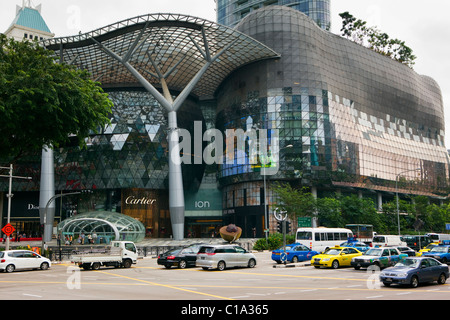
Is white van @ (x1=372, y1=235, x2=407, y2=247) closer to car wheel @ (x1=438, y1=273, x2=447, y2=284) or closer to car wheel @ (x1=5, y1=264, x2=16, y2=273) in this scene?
car wheel @ (x1=438, y1=273, x2=447, y2=284)

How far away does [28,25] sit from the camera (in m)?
147

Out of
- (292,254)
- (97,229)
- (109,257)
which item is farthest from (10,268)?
(97,229)

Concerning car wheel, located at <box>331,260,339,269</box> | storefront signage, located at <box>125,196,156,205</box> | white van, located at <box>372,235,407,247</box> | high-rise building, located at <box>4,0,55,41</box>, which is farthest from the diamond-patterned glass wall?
high-rise building, located at <box>4,0,55,41</box>

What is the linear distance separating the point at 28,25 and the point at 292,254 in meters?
142

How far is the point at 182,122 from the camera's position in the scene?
8200 cm

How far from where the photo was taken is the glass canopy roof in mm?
60906

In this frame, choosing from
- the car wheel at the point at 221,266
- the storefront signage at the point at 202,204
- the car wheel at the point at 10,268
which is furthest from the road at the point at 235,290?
the storefront signage at the point at 202,204

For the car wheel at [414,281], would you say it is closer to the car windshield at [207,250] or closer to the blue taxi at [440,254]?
the car windshield at [207,250]

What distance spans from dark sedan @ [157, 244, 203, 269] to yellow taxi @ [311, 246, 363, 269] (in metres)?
8.56

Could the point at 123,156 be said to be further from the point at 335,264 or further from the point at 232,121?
the point at 335,264

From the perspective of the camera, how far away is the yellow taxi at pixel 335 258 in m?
29.2

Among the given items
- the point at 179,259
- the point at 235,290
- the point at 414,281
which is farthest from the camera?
the point at 179,259

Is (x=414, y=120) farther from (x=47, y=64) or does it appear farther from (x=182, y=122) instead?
(x=47, y=64)

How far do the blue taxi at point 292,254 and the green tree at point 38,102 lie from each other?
15.7 m
